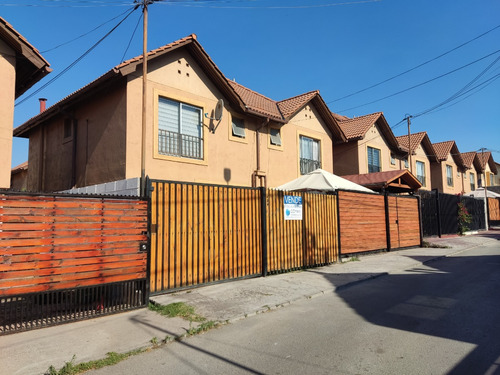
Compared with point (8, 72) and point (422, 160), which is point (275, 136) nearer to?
point (8, 72)

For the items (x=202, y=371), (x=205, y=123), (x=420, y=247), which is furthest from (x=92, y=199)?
(x=420, y=247)

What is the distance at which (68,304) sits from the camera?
6023 millimetres

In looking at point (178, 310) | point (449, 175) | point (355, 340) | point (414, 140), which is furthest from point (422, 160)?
point (178, 310)

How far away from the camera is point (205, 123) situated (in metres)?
12.7

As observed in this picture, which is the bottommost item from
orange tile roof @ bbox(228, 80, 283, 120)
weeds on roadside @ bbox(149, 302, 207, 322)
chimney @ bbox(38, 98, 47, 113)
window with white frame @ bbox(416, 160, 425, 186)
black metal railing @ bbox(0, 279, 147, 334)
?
weeds on roadside @ bbox(149, 302, 207, 322)

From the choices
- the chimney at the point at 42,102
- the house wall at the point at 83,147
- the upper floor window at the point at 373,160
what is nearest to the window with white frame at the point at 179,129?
the house wall at the point at 83,147

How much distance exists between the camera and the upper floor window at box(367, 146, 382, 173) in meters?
22.6

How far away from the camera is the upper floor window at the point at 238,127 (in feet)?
45.5

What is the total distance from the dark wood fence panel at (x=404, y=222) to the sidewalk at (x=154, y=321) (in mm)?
5071

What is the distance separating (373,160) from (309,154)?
754cm

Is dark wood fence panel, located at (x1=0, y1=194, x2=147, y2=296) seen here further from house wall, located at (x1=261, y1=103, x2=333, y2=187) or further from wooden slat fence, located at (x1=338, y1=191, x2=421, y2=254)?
house wall, located at (x1=261, y1=103, x2=333, y2=187)

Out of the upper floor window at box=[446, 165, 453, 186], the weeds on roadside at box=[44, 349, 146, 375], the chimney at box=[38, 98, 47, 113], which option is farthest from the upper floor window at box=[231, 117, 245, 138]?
the upper floor window at box=[446, 165, 453, 186]

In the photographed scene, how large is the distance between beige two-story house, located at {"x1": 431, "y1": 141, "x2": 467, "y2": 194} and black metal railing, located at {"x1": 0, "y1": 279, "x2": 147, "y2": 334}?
32.2 meters

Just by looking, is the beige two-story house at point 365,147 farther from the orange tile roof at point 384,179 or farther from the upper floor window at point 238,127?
the upper floor window at point 238,127
